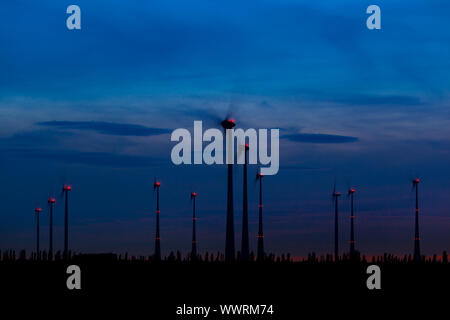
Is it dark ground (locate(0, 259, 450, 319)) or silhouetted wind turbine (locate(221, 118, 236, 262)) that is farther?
silhouetted wind turbine (locate(221, 118, 236, 262))

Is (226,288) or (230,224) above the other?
(230,224)

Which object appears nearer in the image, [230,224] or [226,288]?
[226,288]

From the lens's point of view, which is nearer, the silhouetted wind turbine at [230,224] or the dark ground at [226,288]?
the dark ground at [226,288]

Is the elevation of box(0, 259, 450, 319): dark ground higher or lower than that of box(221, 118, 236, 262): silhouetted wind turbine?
lower

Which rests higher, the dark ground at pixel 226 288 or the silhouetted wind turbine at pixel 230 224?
the silhouetted wind turbine at pixel 230 224
